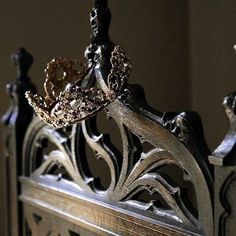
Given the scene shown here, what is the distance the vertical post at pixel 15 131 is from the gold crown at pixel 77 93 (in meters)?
0.21

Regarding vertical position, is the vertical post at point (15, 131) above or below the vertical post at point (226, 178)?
below

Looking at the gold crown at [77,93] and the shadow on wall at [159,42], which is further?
the shadow on wall at [159,42]

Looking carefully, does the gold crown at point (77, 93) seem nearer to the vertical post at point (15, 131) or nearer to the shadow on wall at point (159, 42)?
the vertical post at point (15, 131)

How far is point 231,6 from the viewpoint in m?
1.35

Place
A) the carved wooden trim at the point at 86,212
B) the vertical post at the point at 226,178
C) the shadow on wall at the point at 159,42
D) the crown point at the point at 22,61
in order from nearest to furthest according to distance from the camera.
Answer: the vertical post at the point at 226,178, the carved wooden trim at the point at 86,212, the crown point at the point at 22,61, the shadow on wall at the point at 159,42

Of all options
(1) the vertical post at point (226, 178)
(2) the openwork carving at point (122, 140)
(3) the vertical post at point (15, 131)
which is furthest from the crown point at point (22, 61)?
(1) the vertical post at point (226, 178)

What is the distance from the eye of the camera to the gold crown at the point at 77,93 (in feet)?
2.38

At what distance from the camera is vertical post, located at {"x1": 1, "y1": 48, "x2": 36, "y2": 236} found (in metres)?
1.09

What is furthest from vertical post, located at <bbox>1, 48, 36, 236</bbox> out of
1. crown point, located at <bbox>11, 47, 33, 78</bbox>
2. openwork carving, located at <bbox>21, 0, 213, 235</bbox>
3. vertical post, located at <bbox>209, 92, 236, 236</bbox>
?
vertical post, located at <bbox>209, 92, 236, 236</bbox>

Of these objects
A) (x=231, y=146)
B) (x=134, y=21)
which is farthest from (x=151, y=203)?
(x=134, y=21)

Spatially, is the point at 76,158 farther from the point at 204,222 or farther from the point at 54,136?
the point at 204,222

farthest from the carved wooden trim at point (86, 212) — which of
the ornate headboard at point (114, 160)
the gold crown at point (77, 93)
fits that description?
the gold crown at point (77, 93)

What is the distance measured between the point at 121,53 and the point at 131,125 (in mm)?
94

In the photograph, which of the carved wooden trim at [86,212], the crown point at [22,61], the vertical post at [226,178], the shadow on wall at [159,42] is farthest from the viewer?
the shadow on wall at [159,42]
